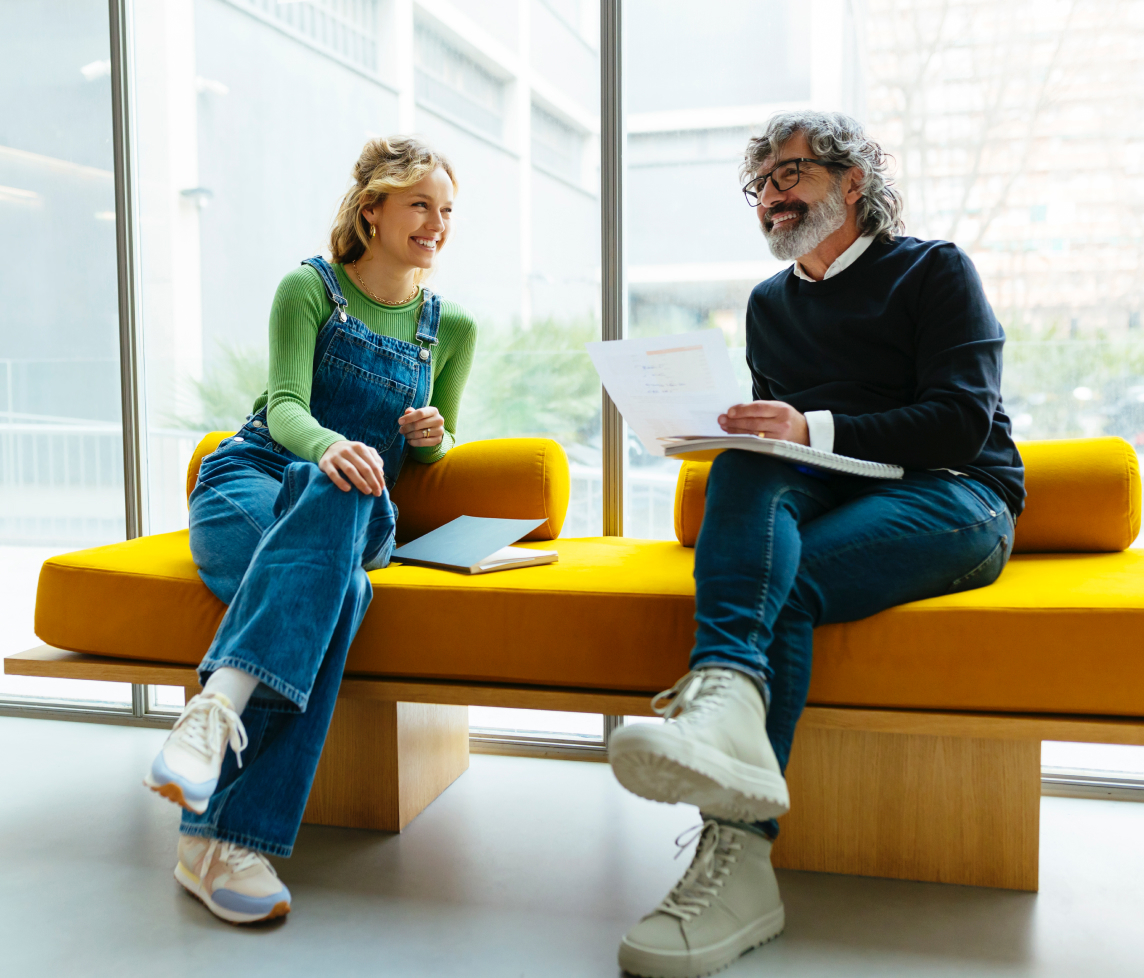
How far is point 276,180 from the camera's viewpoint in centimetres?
260

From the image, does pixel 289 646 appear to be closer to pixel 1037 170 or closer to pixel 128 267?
pixel 128 267

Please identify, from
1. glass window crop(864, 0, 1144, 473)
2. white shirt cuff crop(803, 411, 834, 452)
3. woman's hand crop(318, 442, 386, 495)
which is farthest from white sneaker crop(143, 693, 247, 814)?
glass window crop(864, 0, 1144, 473)

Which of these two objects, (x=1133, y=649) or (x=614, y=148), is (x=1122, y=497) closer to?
(x=1133, y=649)

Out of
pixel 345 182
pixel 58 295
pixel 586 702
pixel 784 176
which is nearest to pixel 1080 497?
pixel 784 176

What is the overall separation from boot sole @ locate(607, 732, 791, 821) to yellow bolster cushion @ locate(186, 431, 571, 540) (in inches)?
38.8

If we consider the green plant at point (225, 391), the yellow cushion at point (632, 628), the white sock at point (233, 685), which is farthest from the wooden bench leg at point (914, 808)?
the green plant at point (225, 391)

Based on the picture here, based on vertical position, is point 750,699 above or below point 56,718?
above

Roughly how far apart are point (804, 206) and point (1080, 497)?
31.0 inches

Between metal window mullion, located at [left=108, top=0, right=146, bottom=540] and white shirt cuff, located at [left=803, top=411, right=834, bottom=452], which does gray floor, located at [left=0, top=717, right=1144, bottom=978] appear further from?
metal window mullion, located at [left=108, top=0, right=146, bottom=540]

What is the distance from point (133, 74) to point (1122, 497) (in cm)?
271

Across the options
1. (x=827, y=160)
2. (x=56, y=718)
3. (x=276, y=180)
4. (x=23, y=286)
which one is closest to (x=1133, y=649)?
(x=827, y=160)

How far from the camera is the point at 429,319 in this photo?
2100 mm

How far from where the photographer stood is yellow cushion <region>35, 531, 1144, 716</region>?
4.66 feet

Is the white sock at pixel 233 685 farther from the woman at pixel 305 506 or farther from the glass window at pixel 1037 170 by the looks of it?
the glass window at pixel 1037 170
